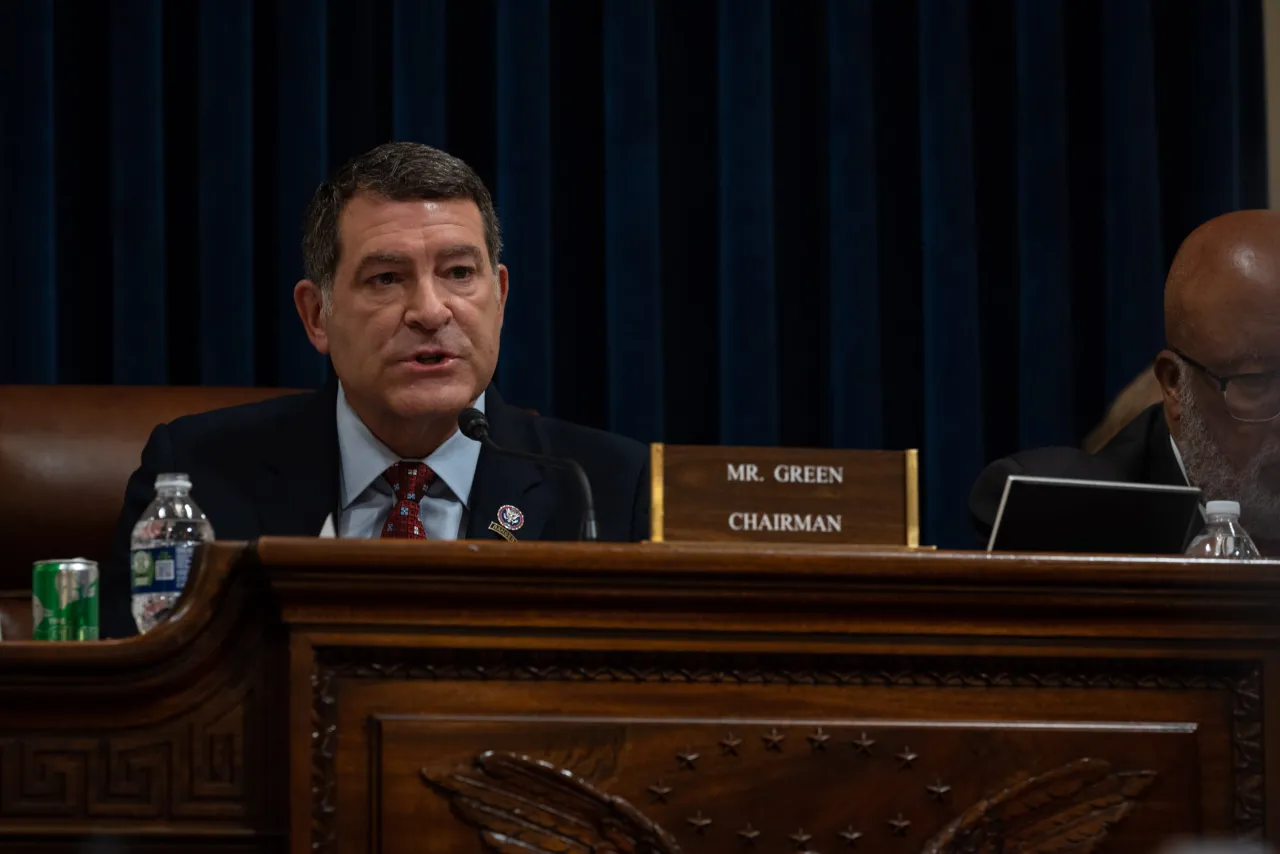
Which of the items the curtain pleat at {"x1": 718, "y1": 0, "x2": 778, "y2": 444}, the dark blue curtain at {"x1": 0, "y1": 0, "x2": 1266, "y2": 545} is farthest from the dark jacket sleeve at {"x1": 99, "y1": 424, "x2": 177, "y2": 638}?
the curtain pleat at {"x1": 718, "y1": 0, "x2": 778, "y2": 444}

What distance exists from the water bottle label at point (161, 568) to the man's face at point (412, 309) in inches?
25.3

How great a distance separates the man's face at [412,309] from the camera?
2008 mm

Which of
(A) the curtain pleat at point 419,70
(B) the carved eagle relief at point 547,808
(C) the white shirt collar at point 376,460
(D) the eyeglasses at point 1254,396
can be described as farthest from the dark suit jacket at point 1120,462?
(A) the curtain pleat at point 419,70

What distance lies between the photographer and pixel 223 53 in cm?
290

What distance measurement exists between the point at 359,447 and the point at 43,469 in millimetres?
557

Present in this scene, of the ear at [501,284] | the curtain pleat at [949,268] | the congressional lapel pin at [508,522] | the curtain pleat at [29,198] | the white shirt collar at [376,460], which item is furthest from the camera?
the curtain pleat at [949,268]

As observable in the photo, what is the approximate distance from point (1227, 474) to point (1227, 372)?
137 mm

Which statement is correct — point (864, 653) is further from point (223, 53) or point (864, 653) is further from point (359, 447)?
point (223, 53)

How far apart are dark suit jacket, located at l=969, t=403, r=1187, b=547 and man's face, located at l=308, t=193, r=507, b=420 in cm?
74

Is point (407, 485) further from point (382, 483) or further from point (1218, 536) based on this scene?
point (1218, 536)

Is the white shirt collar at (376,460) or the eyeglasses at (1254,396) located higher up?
the eyeglasses at (1254,396)

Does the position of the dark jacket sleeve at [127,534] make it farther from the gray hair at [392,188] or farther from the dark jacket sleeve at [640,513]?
the dark jacket sleeve at [640,513]

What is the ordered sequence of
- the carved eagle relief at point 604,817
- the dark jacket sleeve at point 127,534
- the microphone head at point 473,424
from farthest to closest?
1. the dark jacket sleeve at point 127,534
2. the microphone head at point 473,424
3. the carved eagle relief at point 604,817

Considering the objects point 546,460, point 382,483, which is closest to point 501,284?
point 382,483
